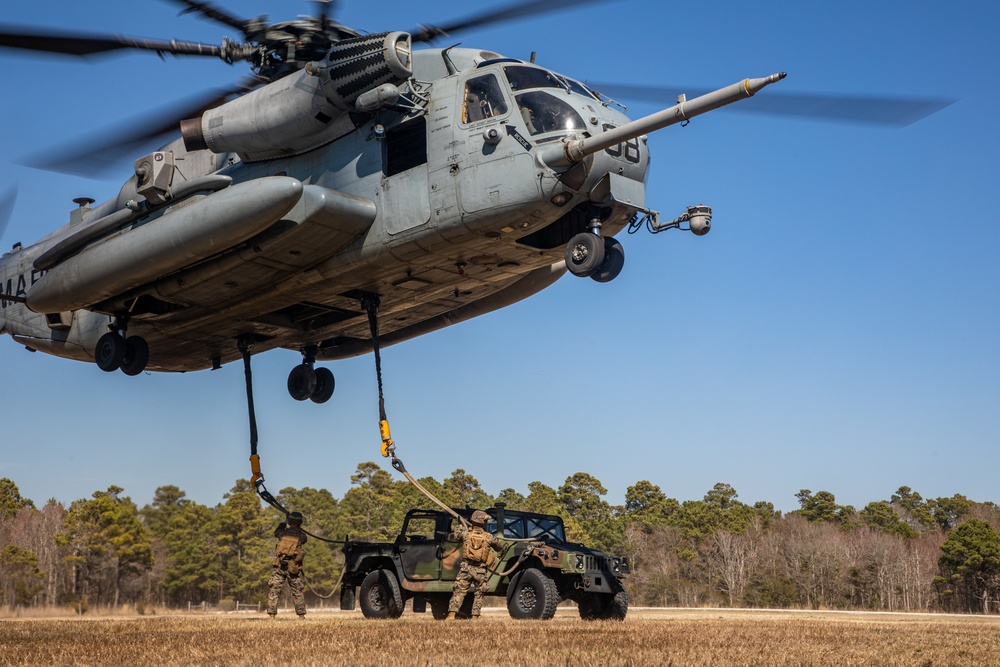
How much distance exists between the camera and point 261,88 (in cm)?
1529

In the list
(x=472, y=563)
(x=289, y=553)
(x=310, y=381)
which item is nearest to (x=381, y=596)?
(x=289, y=553)

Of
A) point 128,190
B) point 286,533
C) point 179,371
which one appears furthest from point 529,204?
point 179,371

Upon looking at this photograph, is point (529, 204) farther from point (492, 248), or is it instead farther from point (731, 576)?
point (731, 576)

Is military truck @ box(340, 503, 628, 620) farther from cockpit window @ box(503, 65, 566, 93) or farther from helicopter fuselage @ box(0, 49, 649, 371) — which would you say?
cockpit window @ box(503, 65, 566, 93)

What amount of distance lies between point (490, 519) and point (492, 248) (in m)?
4.04

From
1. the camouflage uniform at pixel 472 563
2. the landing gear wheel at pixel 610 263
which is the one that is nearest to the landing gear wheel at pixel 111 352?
the camouflage uniform at pixel 472 563

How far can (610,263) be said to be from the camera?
1392 centimetres

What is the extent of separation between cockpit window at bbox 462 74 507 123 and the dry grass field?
22.2 feet

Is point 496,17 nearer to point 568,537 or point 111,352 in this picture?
point 111,352

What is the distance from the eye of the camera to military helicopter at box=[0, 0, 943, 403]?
13.7m

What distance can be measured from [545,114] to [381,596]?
6.81 meters

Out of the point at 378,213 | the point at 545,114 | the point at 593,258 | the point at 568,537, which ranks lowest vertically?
the point at 568,537

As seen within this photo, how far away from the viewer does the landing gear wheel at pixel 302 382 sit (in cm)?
1931

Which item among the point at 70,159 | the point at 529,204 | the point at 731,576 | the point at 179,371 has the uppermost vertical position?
the point at 70,159
